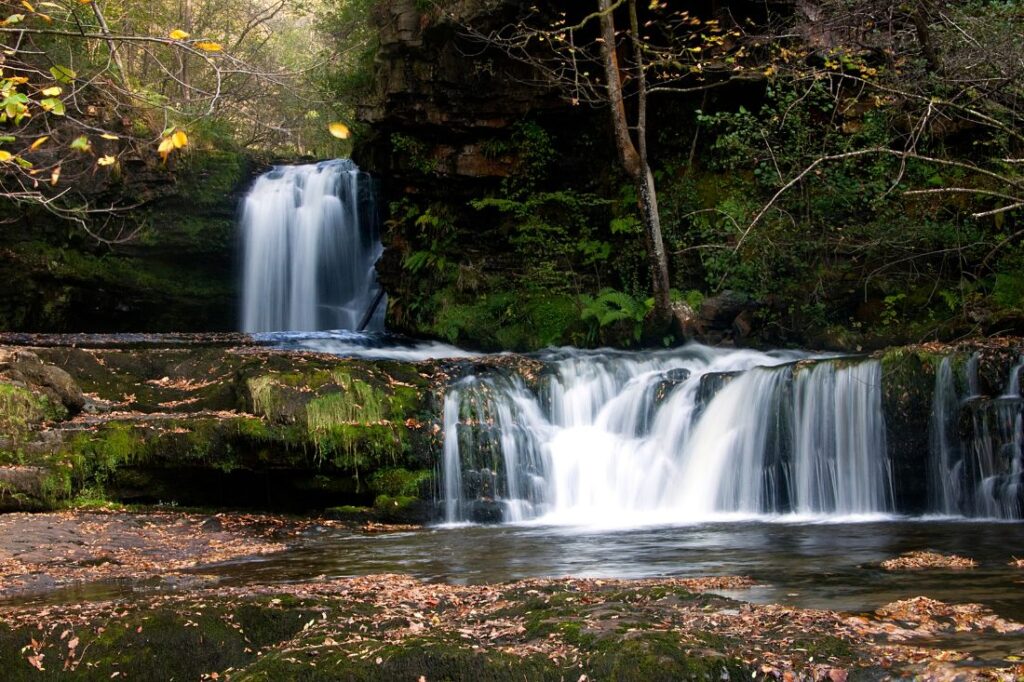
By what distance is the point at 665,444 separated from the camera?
11305mm

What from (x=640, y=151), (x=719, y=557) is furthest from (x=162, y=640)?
(x=640, y=151)

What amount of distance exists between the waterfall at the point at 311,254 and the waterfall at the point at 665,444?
8.38 meters

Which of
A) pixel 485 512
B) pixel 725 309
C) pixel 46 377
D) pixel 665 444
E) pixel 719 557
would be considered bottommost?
pixel 485 512

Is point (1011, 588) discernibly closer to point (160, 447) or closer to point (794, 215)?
point (160, 447)

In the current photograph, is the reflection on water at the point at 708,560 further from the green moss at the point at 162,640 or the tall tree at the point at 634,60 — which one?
the tall tree at the point at 634,60

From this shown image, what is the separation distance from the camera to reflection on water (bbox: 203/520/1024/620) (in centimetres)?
563

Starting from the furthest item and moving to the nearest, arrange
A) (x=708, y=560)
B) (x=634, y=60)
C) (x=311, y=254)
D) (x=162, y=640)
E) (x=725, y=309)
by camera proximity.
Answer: (x=311, y=254) < (x=634, y=60) < (x=725, y=309) < (x=708, y=560) < (x=162, y=640)

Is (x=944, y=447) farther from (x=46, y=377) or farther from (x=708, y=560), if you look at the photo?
(x=46, y=377)

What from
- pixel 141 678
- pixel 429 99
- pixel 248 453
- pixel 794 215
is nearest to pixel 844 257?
pixel 794 215

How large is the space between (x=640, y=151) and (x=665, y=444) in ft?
18.0

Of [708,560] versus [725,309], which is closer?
[708,560]

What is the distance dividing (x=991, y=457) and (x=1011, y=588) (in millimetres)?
4301

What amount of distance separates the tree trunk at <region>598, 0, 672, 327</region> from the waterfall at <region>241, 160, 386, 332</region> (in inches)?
285

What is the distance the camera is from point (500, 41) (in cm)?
A: 1528
